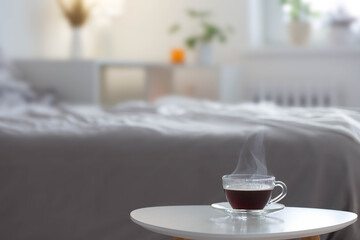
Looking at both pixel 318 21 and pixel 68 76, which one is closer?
pixel 68 76

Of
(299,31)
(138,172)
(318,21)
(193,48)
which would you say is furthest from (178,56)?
(138,172)

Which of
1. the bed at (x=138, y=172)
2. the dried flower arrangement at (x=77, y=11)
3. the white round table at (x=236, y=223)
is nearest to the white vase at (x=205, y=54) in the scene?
the dried flower arrangement at (x=77, y=11)

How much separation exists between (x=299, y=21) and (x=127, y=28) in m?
1.14

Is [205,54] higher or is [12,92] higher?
[205,54]

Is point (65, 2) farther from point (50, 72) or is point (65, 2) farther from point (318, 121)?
point (318, 121)

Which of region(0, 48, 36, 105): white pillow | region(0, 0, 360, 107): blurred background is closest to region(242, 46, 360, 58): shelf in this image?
region(0, 0, 360, 107): blurred background

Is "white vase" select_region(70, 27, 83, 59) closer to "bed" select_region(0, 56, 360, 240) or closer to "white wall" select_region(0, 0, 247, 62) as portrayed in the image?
"white wall" select_region(0, 0, 247, 62)

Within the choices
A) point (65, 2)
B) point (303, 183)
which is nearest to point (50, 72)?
point (65, 2)

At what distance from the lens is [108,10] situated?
12.5 feet

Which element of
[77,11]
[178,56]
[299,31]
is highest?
[77,11]

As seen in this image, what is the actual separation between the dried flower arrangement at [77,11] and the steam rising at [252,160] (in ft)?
8.39

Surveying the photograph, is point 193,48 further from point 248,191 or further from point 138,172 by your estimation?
point 248,191

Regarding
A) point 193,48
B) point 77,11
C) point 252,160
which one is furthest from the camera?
point 193,48

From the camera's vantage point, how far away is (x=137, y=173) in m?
1.37
